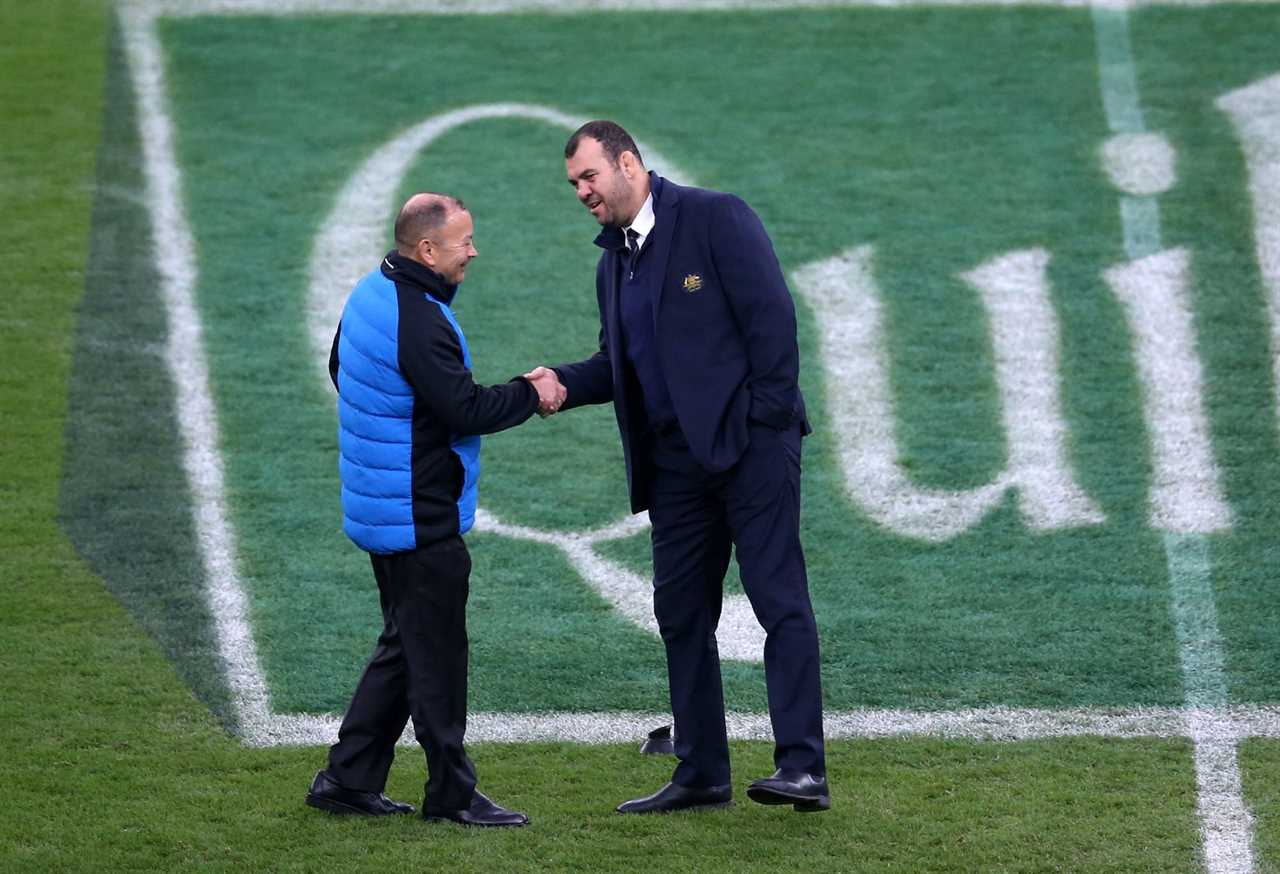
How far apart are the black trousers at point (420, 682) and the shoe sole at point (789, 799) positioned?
809 millimetres

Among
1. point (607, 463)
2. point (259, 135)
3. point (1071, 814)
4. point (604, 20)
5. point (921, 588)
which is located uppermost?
point (604, 20)

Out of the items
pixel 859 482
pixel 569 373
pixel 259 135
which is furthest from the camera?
pixel 259 135

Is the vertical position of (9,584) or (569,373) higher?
(569,373)

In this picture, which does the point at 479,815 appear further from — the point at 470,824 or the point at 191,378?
the point at 191,378

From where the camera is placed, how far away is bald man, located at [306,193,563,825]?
4957mm

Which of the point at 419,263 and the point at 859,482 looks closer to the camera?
the point at 419,263

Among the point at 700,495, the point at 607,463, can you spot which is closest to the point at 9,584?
the point at 607,463

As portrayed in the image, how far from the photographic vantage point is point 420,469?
5.04 metres

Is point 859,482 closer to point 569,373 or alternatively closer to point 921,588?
point 921,588

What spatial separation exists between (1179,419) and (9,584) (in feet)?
16.0

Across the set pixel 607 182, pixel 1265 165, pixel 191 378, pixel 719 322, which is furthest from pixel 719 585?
pixel 1265 165

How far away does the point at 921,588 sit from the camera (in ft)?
23.1

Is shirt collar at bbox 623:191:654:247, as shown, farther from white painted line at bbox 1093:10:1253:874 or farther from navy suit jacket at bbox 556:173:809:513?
white painted line at bbox 1093:10:1253:874

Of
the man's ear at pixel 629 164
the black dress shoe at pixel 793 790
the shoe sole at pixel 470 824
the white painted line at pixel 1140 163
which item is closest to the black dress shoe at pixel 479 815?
the shoe sole at pixel 470 824
